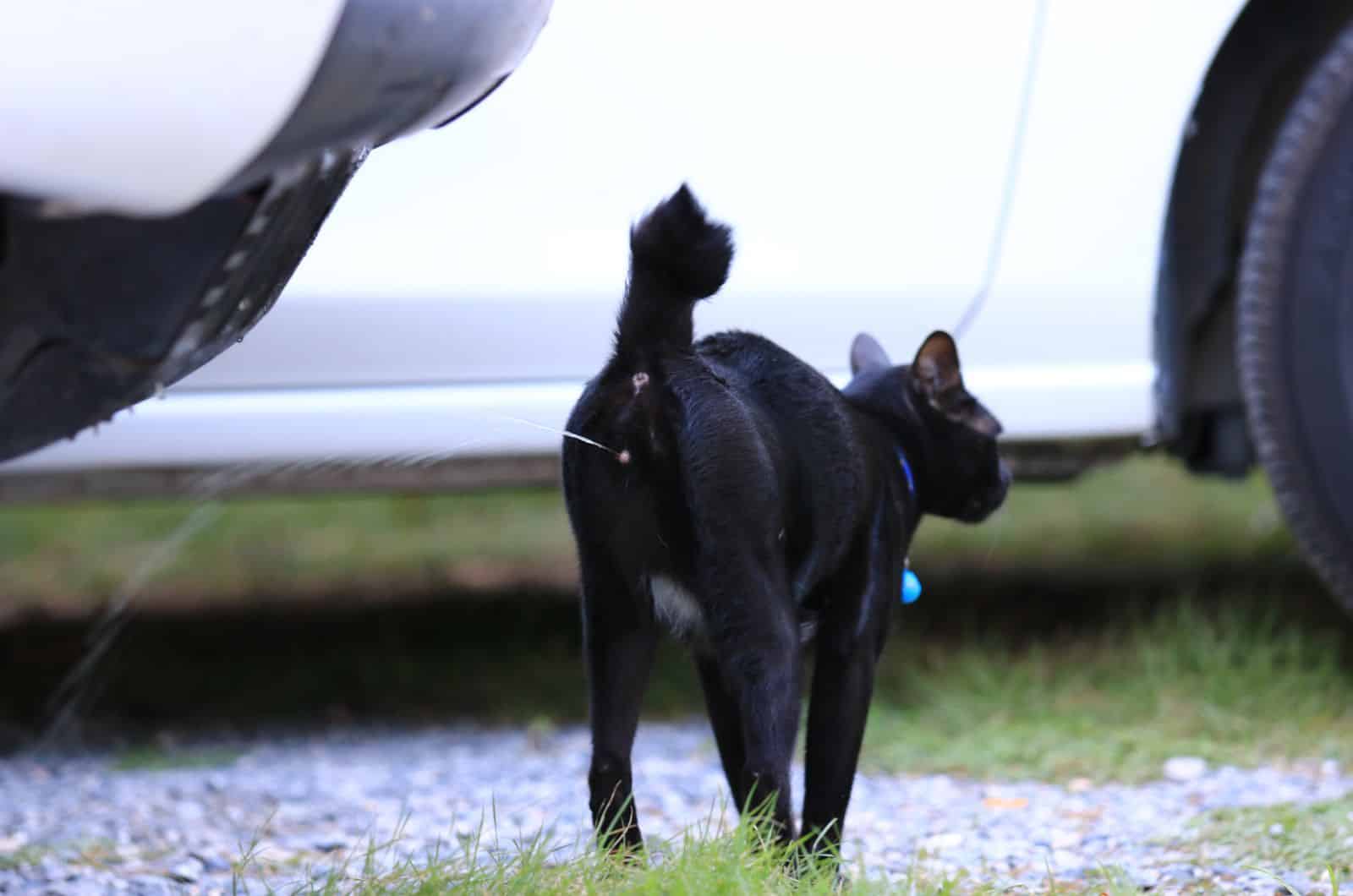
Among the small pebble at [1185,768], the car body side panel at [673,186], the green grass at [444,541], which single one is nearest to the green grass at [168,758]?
the car body side panel at [673,186]

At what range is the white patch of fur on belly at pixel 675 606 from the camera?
1.76 meters

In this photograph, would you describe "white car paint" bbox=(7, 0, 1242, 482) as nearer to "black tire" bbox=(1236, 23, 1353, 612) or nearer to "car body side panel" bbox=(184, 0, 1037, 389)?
"car body side panel" bbox=(184, 0, 1037, 389)

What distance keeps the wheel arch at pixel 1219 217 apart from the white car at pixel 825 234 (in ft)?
0.09

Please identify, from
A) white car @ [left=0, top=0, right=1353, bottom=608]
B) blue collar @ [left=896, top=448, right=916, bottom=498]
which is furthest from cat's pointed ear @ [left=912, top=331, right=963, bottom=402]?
white car @ [left=0, top=0, right=1353, bottom=608]

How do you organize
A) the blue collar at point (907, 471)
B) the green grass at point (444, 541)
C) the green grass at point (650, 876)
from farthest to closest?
the green grass at point (444, 541), the blue collar at point (907, 471), the green grass at point (650, 876)

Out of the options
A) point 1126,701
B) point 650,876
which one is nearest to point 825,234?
point 1126,701

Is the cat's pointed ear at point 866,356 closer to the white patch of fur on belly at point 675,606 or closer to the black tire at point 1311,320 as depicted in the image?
the white patch of fur on belly at point 675,606

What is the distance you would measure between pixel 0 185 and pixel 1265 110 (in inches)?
97.3

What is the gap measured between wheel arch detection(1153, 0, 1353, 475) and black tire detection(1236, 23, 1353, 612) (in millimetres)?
190

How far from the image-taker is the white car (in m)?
2.59

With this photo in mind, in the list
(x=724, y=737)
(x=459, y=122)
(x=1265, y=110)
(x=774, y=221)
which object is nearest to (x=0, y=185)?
(x=724, y=737)

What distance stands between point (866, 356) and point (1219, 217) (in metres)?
1.05

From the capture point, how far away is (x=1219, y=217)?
9.74 ft

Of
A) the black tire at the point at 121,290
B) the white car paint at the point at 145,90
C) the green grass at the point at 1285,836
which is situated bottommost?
the green grass at the point at 1285,836
